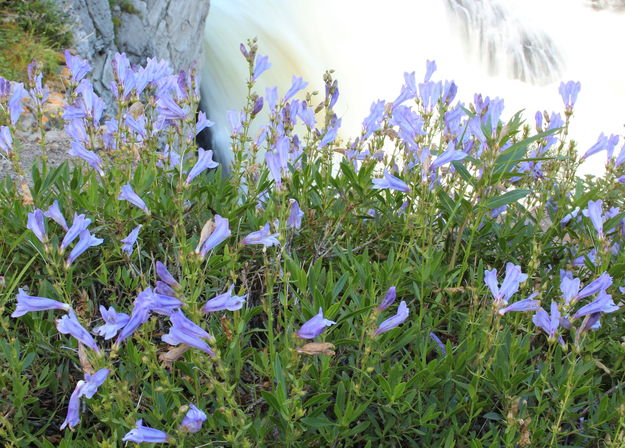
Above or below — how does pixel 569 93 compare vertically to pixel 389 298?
above

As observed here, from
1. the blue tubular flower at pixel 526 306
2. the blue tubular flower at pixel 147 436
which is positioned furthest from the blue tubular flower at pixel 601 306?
the blue tubular flower at pixel 147 436

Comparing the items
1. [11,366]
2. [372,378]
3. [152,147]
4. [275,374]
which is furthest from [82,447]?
[152,147]

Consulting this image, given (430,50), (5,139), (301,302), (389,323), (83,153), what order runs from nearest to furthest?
(389,323) → (301,302) → (83,153) → (5,139) → (430,50)

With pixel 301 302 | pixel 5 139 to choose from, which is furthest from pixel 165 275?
pixel 5 139

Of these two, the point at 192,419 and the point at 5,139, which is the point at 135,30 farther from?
the point at 192,419

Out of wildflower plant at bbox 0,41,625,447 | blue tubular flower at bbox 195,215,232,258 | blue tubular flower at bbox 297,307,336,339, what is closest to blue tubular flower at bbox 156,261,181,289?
wildflower plant at bbox 0,41,625,447

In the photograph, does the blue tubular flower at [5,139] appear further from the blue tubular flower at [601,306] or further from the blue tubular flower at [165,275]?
the blue tubular flower at [601,306]

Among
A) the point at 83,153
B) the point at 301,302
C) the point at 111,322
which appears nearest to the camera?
the point at 111,322

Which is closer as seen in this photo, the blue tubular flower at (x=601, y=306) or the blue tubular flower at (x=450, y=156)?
the blue tubular flower at (x=601, y=306)

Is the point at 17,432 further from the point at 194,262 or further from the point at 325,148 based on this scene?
the point at 325,148
